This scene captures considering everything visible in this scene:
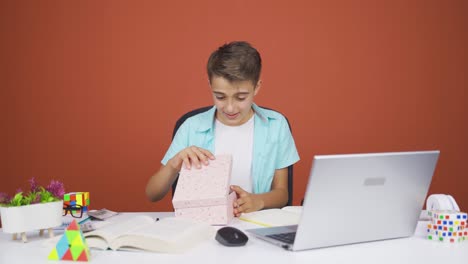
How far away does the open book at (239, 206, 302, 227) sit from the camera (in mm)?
1501

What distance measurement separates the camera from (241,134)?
7.16 feet

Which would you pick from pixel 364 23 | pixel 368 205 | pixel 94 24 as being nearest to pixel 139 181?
pixel 94 24

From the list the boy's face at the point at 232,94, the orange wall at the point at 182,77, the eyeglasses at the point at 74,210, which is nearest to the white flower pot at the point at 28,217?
the eyeglasses at the point at 74,210

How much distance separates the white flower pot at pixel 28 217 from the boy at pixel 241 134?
0.58 m

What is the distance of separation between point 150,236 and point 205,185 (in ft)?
1.12

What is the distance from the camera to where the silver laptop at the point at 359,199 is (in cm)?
112

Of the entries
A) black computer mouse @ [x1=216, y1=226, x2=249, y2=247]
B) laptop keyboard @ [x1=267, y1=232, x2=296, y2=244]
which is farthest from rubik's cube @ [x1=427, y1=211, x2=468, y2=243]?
black computer mouse @ [x1=216, y1=226, x2=249, y2=247]

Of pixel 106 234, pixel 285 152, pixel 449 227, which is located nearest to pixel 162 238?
pixel 106 234

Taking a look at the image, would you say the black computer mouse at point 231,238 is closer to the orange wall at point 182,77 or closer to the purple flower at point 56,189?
the purple flower at point 56,189

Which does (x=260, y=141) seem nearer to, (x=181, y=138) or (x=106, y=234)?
(x=181, y=138)

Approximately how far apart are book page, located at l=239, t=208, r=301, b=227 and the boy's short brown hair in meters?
0.49

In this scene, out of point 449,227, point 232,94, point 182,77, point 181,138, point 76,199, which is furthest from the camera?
point 182,77

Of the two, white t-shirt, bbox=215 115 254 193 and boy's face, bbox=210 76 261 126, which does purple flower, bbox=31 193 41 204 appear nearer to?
boy's face, bbox=210 76 261 126

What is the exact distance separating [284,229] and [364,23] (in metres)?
2.06
